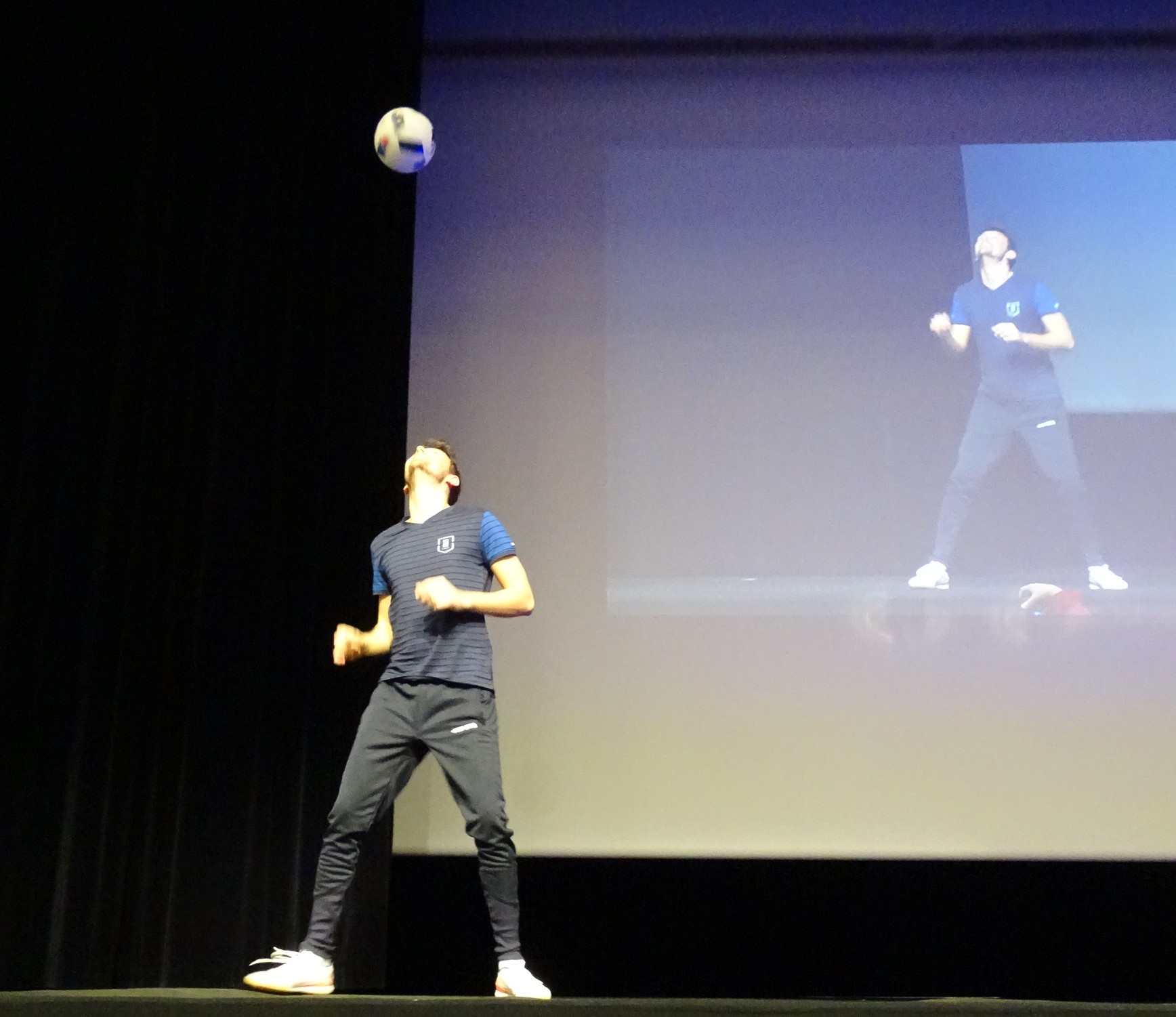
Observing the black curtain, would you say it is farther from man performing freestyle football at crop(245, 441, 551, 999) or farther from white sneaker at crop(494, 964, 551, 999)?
white sneaker at crop(494, 964, 551, 999)

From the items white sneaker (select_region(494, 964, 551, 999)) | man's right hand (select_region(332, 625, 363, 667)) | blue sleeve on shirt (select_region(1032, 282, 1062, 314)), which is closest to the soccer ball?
man's right hand (select_region(332, 625, 363, 667))

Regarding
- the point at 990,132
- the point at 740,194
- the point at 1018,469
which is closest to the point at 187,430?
the point at 740,194

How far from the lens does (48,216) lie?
12.7 ft

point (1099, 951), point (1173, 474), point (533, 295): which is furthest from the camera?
point (533, 295)

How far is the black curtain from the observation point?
11.2 ft

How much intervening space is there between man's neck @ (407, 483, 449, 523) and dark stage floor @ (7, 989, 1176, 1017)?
4.07 ft

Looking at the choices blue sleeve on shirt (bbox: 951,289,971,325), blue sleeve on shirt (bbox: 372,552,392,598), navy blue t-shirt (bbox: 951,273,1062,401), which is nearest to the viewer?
blue sleeve on shirt (bbox: 372,552,392,598)

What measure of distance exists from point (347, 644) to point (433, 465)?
55 centimetres

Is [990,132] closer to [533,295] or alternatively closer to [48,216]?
[533,295]

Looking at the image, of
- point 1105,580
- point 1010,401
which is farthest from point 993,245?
point 1105,580

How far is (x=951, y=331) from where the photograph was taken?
12.9ft

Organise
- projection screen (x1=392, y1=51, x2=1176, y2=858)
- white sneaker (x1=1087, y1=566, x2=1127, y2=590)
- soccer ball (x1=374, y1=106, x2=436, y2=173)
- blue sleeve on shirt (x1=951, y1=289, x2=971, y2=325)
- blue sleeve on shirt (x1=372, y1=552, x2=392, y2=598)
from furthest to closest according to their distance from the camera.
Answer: blue sleeve on shirt (x1=951, y1=289, x2=971, y2=325), white sneaker (x1=1087, y1=566, x2=1127, y2=590), projection screen (x1=392, y1=51, x2=1176, y2=858), soccer ball (x1=374, y1=106, x2=436, y2=173), blue sleeve on shirt (x1=372, y1=552, x2=392, y2=598)

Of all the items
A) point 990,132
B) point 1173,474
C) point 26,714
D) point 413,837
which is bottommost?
point 413,837

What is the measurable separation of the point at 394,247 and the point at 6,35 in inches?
64.8
